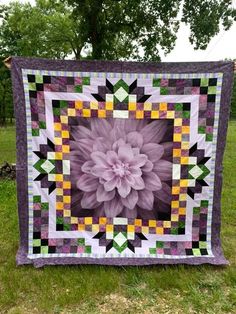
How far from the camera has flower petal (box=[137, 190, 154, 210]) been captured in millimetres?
2828

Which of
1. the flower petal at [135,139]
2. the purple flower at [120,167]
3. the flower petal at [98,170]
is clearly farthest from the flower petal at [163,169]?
the flower petal at [98,170]

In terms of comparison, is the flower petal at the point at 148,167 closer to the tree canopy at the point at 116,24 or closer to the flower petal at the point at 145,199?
the flower petal at the point at 145,199

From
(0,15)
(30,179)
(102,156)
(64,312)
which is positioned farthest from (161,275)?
(0,15)

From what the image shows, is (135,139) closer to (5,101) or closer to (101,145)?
(101,145)

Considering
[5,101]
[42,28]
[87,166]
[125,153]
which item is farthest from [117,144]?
[5,101]

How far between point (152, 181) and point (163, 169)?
5.3 inches

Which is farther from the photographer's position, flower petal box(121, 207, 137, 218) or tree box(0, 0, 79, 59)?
tree box(0, 0, 79, 59)

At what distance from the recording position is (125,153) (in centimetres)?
279

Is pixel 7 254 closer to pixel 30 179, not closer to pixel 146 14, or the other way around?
pixel 30 179

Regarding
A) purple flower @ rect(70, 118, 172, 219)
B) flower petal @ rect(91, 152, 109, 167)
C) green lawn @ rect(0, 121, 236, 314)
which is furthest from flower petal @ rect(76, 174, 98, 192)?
green lawn @ rect(0, 121, 236, 314)

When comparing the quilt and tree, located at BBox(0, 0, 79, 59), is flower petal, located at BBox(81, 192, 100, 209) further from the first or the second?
tree, located at BBox(0, 0, 79, 59)

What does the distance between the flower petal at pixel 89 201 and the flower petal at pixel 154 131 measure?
636mm

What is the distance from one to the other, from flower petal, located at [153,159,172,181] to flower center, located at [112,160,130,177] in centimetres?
23

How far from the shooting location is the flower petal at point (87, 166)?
2.80 meters
